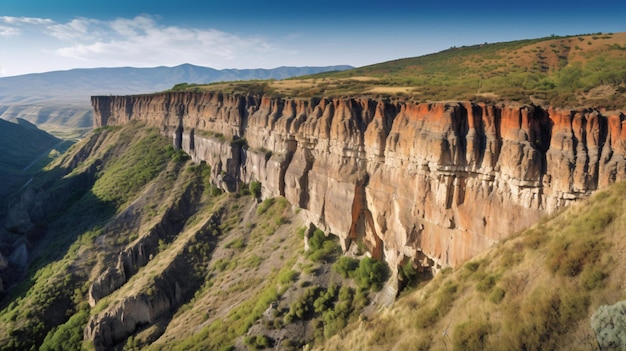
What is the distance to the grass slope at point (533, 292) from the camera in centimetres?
1969

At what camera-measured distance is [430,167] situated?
2978 centimetres

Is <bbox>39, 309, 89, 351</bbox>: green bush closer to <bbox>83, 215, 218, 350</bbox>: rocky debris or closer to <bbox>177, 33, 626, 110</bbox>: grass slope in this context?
<bbox>83, 215, 218, 350</bbox>: rocky debris

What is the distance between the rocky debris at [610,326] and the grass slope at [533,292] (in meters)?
0.70

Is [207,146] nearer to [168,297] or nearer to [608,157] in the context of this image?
[168,297]

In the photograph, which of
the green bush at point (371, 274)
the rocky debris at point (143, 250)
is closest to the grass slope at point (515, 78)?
the green bush at point (371, 274)

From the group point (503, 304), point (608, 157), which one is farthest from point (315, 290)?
point (608, 157)

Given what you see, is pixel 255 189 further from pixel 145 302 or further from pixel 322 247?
pixel 145 302

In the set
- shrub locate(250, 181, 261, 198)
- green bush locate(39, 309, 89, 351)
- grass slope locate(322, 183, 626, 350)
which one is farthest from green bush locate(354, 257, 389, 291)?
green bush locate(39, 309, 89, 351)

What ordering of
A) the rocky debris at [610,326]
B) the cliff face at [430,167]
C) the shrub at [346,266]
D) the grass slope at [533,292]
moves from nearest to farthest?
1. the rocky debris at [610,326]
2. the grass slope at [533,292]
3. the cliff face at [430,167]
4. the shrub at [346,266]

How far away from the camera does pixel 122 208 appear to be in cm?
6300

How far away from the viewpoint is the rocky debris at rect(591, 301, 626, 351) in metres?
16.9

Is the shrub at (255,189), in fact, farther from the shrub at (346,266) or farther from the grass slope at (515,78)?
the shrub at (346,266)

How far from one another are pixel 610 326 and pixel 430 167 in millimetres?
14815

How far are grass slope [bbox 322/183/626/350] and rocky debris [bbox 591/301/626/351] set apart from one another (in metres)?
0.70
